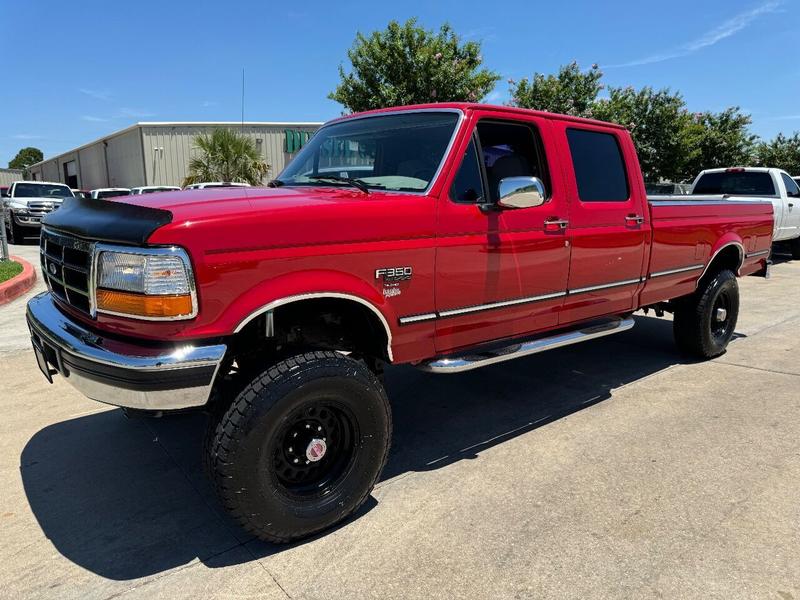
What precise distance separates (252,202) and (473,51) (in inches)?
772

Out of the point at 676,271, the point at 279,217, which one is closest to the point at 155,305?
the point at 279,217

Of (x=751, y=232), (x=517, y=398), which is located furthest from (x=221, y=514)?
(x=751, y=232)

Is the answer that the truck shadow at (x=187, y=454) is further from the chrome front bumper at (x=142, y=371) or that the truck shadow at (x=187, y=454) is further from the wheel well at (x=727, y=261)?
the wheel well at (x=727, y=261)

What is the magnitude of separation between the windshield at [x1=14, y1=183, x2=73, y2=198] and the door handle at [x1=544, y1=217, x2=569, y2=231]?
1861cm

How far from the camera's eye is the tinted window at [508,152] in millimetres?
3662

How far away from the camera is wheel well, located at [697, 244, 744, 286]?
5.71 metres

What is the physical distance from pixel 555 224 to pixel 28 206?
1757cm

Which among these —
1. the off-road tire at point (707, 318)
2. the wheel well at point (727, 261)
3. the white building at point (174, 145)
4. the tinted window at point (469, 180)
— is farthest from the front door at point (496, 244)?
the white building at point (174, 145)

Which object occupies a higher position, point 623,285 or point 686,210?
point 686,210

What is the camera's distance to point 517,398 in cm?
473

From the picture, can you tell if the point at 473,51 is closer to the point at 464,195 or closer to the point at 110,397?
the point at 464,195

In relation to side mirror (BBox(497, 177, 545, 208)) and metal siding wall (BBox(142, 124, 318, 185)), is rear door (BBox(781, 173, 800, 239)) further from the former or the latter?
metal siding wall (BBox(142, 124, 318, 185))

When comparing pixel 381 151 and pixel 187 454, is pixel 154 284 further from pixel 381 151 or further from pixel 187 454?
pixel 381 151

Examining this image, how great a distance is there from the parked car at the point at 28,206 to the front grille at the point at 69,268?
1500 cm
